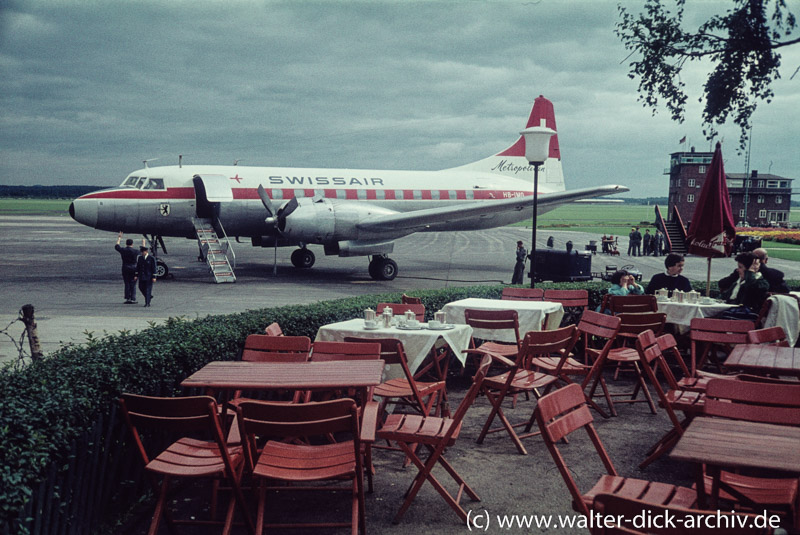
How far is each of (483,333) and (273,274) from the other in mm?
14607

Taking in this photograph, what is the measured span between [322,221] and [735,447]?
16.9 metres

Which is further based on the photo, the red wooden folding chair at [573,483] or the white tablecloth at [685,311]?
the white tablecloth at [685,311]

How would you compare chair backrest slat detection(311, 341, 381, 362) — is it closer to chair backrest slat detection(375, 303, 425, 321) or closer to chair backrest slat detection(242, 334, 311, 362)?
chair backrest slat detection(242, 334, 311, 362)

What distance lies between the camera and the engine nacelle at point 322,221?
18984 mm

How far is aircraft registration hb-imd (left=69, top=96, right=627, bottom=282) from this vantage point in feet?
63.4

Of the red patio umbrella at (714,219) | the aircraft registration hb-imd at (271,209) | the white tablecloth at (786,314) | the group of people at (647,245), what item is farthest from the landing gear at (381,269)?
the group of people at (647,245)

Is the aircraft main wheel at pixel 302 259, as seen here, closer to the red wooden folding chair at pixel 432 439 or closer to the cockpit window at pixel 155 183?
the cockpit window at pixel 155 183

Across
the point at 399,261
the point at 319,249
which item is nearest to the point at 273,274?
the point at 399,261

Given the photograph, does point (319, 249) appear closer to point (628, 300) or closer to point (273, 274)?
point (273, 274)

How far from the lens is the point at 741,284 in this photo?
8.39m

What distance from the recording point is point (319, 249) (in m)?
34.9

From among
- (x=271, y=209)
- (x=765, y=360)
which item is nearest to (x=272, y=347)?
(x=765, y=360)

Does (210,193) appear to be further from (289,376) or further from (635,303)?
(289,376)

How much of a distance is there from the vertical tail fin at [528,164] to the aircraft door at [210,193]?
439 inches
